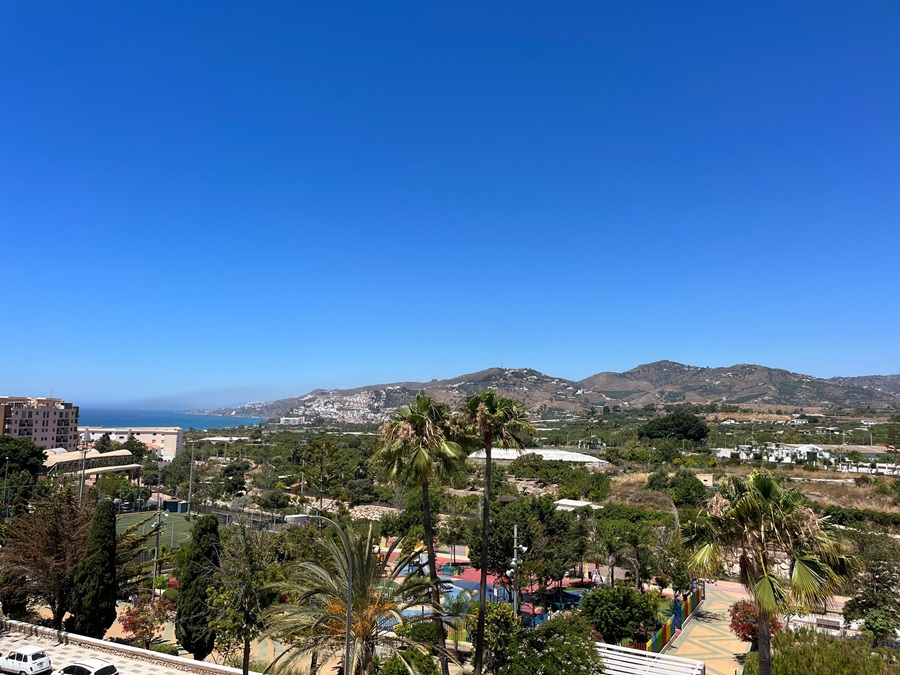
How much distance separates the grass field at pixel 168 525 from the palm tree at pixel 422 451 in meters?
39.8

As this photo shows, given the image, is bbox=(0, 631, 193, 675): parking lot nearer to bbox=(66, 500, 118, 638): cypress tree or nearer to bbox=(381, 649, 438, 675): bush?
bbox=(66, 500, 118, 638): cypress tree

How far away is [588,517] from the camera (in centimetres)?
4819

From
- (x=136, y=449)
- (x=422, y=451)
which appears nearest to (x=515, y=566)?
(x=422, y=451)

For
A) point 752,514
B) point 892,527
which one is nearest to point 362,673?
point 752,514

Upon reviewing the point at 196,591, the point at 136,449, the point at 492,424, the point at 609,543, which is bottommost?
the point at 609,543

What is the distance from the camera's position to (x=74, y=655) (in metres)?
20.8

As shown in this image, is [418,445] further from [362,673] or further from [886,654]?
[886,654]

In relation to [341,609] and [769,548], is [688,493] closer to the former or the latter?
[341,609]

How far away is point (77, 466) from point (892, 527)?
96835 mm

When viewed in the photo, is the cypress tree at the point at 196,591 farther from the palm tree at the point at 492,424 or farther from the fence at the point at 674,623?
the fence at the point at 674,623

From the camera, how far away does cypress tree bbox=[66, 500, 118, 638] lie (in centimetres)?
2275

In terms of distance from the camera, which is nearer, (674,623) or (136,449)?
(674,623)

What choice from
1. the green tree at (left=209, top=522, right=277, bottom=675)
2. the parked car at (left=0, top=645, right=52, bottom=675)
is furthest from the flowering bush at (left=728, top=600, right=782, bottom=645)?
the parked car at (left=0, top=645, right=52, bottom=675)

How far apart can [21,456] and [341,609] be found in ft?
232
